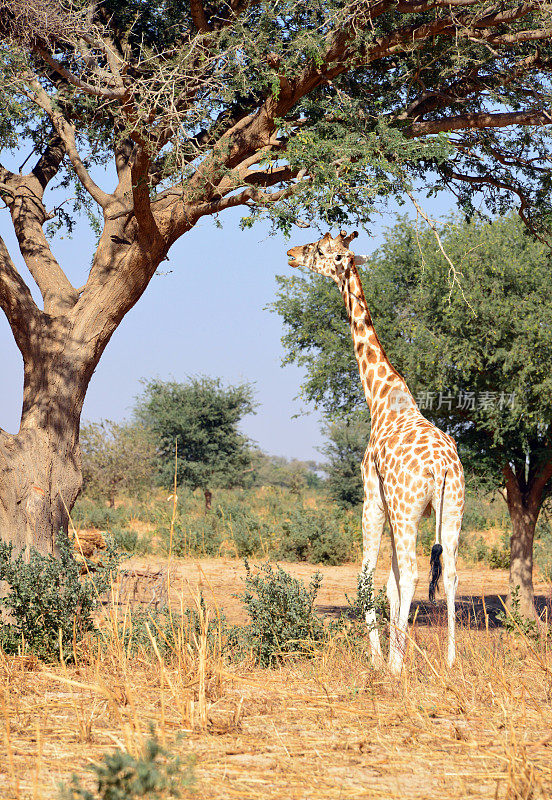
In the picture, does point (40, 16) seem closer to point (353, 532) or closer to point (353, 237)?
point (353, 237)

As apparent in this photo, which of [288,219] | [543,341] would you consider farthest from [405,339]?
[288,219]

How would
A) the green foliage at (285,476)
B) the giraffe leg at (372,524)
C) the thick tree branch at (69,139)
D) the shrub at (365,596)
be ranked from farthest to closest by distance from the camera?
the green foliage at (285,476)
the thick tree branch at (69,139)
the giraffe leg at (372,524)
the shrub at (365,596)

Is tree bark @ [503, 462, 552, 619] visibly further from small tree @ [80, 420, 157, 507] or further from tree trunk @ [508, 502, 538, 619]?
small tree @ [80, 420, 157, 507]

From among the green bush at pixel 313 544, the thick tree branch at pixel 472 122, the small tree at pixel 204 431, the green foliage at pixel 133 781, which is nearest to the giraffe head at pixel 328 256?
the thick tree branch at pixel 472 122

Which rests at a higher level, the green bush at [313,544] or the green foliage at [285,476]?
the green foliage at [285,476]

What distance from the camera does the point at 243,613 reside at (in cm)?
1327

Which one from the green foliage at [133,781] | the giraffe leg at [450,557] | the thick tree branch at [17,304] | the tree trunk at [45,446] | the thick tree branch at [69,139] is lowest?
the green foliage at [133,781]

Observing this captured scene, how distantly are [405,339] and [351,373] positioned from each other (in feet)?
3.95

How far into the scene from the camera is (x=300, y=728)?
4715 millimetres

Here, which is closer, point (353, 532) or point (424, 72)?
point (424, 72)

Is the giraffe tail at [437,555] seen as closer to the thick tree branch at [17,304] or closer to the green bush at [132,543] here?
the thick tree branch at [17,304]

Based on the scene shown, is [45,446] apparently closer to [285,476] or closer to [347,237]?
[347,237]

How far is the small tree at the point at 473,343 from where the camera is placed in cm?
1246

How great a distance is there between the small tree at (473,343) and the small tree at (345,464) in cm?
1547
